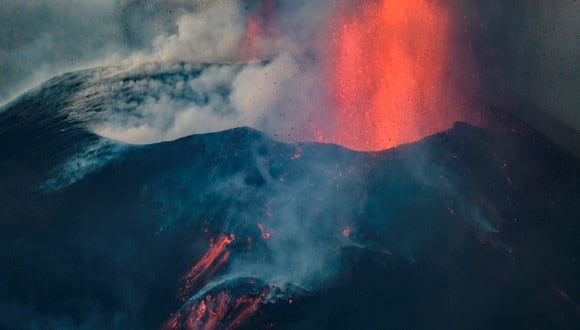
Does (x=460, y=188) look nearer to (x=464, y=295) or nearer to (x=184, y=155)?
(x=464, y=295)

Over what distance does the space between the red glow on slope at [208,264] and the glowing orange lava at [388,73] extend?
4791mm

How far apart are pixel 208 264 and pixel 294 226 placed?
274 cm

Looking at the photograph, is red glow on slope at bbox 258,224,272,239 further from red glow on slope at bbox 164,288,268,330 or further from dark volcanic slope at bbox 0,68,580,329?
red glow on slope at bbox 164,288,268,330

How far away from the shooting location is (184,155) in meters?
14.5

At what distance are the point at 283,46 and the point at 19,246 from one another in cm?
1016

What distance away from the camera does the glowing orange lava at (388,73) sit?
594 inches

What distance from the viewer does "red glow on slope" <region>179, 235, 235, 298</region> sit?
40.7 ft

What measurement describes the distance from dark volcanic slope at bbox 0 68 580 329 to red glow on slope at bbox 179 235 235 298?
15 cm

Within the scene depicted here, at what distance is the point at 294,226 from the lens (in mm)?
13508

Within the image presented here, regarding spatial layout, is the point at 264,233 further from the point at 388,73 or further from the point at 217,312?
the point at 388,73

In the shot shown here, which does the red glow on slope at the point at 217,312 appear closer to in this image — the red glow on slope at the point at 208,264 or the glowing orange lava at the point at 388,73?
the red glow on slope at the point at 208,264

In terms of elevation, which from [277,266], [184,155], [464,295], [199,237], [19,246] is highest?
[184,155]

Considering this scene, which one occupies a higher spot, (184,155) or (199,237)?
(184,155)

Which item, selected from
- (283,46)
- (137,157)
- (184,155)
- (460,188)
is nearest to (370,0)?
(283,46)
